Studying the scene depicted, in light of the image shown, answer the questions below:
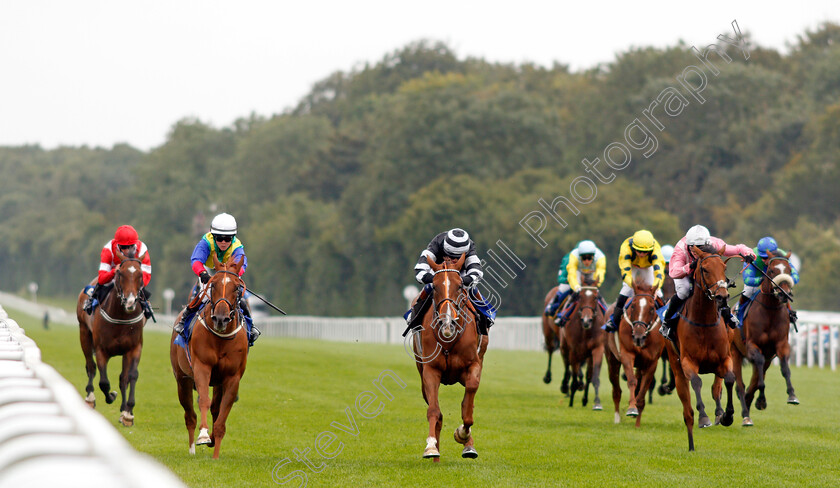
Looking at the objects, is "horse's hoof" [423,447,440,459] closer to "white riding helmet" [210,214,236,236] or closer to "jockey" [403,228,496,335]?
"jockey" [403,228,496,335]

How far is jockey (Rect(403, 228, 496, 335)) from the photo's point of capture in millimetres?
9844

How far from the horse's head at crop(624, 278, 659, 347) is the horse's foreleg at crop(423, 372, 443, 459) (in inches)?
144

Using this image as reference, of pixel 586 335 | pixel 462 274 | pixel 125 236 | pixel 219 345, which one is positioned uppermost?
pixel 125 236

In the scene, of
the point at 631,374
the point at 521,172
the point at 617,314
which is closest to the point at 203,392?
the point at 631,374

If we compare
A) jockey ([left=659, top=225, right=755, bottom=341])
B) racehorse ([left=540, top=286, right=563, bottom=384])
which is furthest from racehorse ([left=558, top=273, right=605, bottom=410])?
jockey ([left=659, top=225, right=755, bottom=341])

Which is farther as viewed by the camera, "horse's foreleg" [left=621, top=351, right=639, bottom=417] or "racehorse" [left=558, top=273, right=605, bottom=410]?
"racehorse" [left=558, top=273, right=605, bottom=410]

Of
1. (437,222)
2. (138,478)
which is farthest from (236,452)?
(437,222)

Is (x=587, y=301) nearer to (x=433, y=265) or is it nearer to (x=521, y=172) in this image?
(x=433, y=265)

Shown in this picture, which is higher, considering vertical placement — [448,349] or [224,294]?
[224,294]

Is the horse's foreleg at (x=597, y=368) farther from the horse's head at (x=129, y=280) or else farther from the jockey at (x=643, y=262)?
the horse's head at (x=129, y=280)

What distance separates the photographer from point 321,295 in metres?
62.0

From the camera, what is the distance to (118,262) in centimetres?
1279

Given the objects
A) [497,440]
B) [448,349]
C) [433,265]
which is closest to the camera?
[448,349]

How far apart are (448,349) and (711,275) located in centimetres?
268
